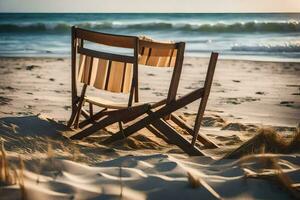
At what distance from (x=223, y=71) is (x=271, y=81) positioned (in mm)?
1496

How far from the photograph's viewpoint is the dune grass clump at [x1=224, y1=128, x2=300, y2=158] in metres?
3.36

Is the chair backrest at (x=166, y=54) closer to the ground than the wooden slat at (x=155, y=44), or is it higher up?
closer to the ground

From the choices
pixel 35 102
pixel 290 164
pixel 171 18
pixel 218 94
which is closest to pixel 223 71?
pixel 218 94

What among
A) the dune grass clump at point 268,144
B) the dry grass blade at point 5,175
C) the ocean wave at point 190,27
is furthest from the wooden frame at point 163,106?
the ocean wave at point 190,27

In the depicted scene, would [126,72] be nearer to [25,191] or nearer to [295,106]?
[25,191]

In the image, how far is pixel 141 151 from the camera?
3695 mm

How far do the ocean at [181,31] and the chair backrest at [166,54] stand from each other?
9508mm

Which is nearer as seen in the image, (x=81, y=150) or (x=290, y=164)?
(x=290, y=164)

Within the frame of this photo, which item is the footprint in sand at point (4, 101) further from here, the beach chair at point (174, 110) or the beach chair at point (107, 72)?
the beach chair at point (174, 110)

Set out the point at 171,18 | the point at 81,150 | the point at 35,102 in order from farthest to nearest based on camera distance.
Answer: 1. the point at 171,18
2. the point at 35,102
3. the point at 81,150

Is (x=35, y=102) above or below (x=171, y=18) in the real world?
below

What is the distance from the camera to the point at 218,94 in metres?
7.34

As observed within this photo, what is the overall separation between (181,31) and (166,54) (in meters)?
20.6

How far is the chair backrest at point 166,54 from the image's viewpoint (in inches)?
138
